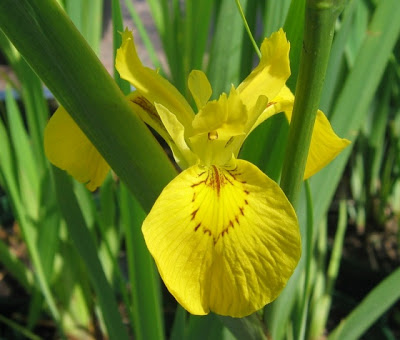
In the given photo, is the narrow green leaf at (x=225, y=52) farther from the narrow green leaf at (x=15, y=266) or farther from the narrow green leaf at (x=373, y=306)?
the narrow green leaf at (x=15, y=266)

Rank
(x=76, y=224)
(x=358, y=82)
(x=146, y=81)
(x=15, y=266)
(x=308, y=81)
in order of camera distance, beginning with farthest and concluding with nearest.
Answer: (x=15, y=266) → (x=358, y=82) → (x=76, y=224) → (x=146, y=81) → (x=308, y=81)

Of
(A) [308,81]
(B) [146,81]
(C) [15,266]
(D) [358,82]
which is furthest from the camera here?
(C) [15,266]

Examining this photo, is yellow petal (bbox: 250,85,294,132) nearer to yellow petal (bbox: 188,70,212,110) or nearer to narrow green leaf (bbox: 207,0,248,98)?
yellow petal (bbox: 188,70,212,110)

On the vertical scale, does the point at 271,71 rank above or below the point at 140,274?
above

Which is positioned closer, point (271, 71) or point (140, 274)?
point (271, 71)

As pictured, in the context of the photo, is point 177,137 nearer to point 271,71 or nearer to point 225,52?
point 271,71

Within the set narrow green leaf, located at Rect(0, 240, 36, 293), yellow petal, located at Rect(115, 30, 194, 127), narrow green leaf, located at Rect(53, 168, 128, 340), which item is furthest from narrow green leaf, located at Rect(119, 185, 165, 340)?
narrow green leaf, located at Rect(0, 240, 36, 293)

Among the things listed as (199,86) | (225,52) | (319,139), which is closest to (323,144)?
(319,139)

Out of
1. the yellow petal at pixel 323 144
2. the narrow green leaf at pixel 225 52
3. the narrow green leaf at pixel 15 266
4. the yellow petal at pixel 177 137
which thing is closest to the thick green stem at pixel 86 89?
the yellow petal at pixel 177 137
